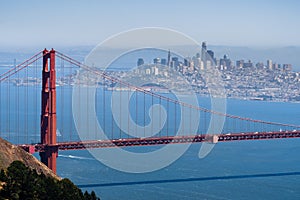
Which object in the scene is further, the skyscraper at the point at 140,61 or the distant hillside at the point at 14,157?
the skyscraper at the point at 140,61

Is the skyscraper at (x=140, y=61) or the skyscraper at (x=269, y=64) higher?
the skyscraper at (x=269, y=64)

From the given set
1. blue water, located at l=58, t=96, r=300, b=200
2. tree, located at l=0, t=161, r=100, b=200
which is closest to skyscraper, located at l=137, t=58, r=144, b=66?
blue water, located at l=58, t=96, r=300, b=200

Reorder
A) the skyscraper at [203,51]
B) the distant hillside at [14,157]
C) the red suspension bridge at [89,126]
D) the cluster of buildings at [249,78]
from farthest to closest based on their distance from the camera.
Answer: the cluster of buildings at [249,78] → the skyscraper at [203,51] → the red suspension bridge at [89,126] → the distant hillside at [14,157]

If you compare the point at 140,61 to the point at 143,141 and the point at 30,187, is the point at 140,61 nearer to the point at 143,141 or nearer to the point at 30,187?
the point at 143,141

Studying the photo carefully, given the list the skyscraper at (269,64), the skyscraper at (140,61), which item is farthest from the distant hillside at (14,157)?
the skyscraper at (269,64)

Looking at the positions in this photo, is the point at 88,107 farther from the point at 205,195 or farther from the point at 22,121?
the point at 205,195

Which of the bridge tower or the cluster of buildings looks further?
the cluster of buildings

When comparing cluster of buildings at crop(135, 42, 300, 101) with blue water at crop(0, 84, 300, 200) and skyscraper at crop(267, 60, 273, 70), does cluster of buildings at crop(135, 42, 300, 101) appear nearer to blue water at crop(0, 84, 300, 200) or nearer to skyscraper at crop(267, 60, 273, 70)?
skyscraper at crop(267, 60, 273, 70)

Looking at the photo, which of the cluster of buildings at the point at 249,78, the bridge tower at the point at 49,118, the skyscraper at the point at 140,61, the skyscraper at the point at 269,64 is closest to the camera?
the bridge tower at the point at 49,118

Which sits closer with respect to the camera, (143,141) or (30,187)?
(30,187)

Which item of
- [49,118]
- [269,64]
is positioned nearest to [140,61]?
[49,118]

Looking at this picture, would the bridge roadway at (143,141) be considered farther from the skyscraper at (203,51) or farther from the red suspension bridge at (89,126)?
the skyscraper at (203,51)
